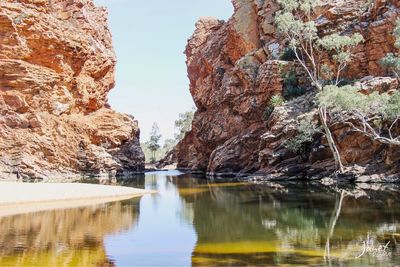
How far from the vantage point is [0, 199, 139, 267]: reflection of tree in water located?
491 inches

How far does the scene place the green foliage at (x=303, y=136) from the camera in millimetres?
49062

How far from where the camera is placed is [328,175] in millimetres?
48906

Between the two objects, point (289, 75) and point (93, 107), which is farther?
point (93, 107)

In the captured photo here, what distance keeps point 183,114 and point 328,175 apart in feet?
324

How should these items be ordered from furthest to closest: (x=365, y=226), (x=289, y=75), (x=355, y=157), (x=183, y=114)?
1. (x=183, y=114)
2. (x=289, y=75)
3. (x=355, y=157)
4. (x=365, y=226)

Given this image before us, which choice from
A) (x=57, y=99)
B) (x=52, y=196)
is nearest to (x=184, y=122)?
(x=57, y=99)

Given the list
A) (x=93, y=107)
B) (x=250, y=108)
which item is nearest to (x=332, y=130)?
(x=250, y=108)

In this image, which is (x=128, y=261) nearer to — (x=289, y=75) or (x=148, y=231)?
(x=148, y=231)

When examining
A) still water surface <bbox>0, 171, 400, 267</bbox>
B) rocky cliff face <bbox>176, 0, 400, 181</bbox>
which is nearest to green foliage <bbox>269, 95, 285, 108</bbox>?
rocky cliff face <bbox>176, 0, 400, 181</bbox>

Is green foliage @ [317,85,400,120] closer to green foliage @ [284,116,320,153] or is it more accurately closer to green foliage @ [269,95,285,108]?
green foliage @ [284,116,320,153]

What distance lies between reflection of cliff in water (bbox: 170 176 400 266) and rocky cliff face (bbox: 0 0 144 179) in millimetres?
44811

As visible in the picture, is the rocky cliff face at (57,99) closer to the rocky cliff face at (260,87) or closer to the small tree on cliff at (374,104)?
the rocky cliff face at (260,87)

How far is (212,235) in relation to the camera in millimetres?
16734

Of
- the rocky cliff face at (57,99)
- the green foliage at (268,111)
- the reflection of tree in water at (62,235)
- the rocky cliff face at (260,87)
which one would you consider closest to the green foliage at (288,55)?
the rocky cliff face at (260,87)
